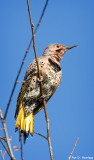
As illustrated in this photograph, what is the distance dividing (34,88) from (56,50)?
35.3 inches

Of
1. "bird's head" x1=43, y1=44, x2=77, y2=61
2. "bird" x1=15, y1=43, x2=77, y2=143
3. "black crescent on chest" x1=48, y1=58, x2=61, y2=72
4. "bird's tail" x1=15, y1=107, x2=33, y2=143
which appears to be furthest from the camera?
"bird's head" x1=43, y1=44, x2=77, y2=61

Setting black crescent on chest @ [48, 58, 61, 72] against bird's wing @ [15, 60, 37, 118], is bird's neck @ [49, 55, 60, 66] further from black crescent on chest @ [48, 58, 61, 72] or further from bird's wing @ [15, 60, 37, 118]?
bird's wing @ [15, 60, 37, 118]

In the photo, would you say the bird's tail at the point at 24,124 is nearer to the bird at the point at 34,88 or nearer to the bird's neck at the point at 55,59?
the bird at the point at 34,88

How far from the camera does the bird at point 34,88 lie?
14.5 ft

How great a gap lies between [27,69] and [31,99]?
51 centimetres

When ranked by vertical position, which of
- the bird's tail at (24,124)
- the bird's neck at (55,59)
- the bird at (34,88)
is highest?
the bird's neck at (55,59)

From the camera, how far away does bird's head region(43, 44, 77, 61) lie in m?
4.89

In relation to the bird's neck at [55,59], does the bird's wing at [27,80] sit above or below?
below

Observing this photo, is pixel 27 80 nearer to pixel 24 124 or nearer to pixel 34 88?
pixel 34 88

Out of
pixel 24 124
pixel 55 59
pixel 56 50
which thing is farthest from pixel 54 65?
pixel 24 124

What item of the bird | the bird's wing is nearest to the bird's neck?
the bird

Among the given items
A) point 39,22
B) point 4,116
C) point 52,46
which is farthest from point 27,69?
point 4,116

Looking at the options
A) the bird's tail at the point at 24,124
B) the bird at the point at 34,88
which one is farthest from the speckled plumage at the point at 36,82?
the bird's tail at the point at 24,124

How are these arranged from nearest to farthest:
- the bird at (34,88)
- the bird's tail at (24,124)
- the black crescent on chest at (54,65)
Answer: the bird's tail at (24,124)
the bird at (34,88)
the black crescent on chest at (54,65)
